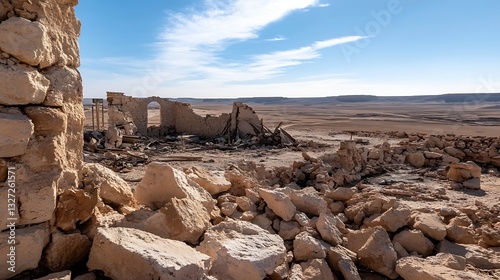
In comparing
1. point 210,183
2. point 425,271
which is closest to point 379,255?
point 425,271

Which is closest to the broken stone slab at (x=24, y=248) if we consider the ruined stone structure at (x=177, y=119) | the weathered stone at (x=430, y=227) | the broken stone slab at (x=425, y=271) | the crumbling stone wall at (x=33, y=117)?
the crumbling stone wall at (x=33, y=117)

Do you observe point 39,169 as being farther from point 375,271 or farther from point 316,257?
point 375,271

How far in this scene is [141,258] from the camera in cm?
234

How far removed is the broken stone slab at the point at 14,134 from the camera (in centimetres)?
216

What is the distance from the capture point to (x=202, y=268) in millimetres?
2463

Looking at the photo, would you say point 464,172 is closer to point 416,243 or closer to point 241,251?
point 416,243

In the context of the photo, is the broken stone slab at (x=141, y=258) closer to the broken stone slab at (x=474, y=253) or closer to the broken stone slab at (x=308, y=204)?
the broken stone slab at (x=308, y=204)

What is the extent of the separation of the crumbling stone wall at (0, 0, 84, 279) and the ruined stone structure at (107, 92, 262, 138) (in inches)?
542

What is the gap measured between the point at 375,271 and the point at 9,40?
12.7 ft

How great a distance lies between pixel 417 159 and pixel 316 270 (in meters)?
9.91

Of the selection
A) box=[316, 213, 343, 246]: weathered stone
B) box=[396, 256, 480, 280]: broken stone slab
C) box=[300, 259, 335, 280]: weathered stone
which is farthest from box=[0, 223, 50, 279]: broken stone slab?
box=[396, 256, 480, 280]: broken stone slab

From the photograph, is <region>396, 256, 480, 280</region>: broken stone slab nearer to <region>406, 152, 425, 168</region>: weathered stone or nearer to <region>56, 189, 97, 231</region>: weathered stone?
<region>56, 189, 97, 231</region>: weathered stone

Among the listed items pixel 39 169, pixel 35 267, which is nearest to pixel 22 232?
pixel 35 267

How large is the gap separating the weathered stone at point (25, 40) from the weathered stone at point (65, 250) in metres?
1.33
